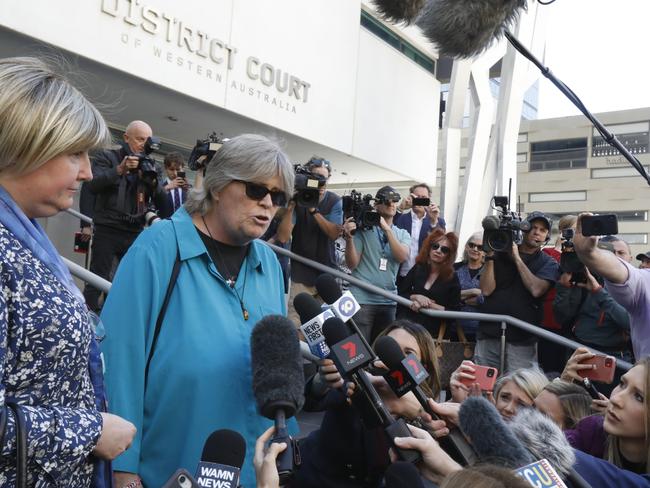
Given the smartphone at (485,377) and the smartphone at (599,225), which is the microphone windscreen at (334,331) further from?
the smartphone at (599,225)

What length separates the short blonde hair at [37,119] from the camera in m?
1.47

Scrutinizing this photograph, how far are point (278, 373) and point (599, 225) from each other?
198 centimetres

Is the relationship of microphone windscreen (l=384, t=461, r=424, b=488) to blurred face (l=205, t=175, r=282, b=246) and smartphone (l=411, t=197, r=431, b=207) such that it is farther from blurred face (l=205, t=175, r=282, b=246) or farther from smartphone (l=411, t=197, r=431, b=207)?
smartphone (l=411, t=197, r=431, b=207)

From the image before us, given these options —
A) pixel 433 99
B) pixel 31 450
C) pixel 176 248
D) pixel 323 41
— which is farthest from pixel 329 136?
pixel 31 450

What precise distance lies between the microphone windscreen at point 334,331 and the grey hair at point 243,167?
0.55 metres

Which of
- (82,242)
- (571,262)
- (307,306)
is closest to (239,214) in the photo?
(307,306)

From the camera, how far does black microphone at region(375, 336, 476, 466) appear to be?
1.86 m

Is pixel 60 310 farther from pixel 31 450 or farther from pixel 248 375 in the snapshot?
pixel 248 375

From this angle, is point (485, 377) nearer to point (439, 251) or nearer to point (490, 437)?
point (490, 437)

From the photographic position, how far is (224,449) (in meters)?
1.47

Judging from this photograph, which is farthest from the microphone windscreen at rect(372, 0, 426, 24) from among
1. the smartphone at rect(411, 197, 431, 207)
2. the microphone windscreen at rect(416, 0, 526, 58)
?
the smartphone at rect(411, 197, 431, 207)

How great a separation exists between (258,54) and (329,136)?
2485mm

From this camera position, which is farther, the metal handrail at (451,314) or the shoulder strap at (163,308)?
the metal handrail at (451,314)

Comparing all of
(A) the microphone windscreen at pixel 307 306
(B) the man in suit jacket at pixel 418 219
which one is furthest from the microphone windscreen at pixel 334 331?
(B) the man in suit jacket at pixel 418 219
